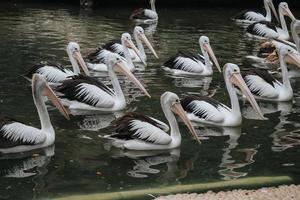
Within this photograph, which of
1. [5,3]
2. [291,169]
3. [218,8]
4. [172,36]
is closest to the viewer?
[291,169]

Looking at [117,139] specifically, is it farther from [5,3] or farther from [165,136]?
[5,3]

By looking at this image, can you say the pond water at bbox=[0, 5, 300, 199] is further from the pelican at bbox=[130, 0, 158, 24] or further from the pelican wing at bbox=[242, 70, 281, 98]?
the pelican at bbox=[130, 0, 158, 24]

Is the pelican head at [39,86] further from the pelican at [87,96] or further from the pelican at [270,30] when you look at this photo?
the pelican at [270,30]

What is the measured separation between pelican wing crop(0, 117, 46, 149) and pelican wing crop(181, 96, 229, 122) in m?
2.24

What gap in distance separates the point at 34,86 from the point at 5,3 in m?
14.9

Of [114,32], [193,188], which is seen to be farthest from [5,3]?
[193,188]

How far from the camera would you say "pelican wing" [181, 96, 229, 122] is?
7633 mm

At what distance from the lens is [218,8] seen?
74.5 ft

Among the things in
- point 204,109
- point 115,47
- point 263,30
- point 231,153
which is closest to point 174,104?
point 231,153

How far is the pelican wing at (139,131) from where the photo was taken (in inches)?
257

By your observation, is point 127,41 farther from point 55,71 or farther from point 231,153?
point 231,153

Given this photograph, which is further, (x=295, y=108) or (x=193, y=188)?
(x=295, y=108)

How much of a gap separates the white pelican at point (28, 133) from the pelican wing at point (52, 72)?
243cm

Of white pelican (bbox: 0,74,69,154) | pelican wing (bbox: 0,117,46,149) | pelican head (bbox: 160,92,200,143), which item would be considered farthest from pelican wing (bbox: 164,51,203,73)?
pelican wing (bbox: 0,117,46,149)
